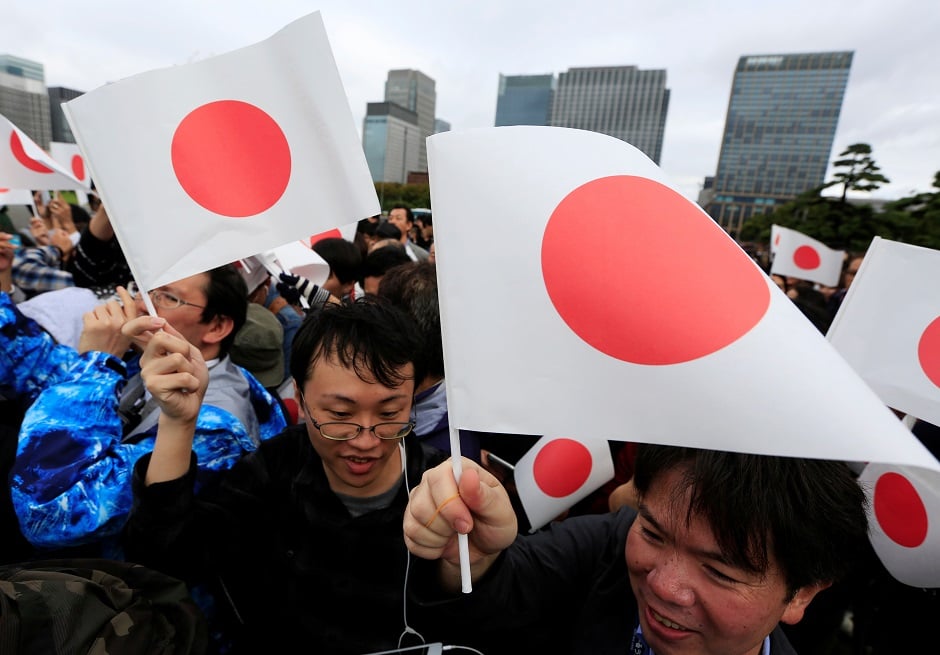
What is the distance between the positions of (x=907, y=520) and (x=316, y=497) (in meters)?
1.68

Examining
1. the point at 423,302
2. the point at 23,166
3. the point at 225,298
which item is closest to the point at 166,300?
the point at 225,298

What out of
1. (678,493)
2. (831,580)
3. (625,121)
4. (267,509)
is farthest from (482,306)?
(625,121)

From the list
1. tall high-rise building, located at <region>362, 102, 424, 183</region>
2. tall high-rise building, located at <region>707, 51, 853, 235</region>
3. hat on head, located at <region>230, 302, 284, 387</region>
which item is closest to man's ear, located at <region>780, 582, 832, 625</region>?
hat on head, located at <region>230, 302, 284, 387</region>

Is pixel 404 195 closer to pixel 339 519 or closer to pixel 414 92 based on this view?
pixel 339 519

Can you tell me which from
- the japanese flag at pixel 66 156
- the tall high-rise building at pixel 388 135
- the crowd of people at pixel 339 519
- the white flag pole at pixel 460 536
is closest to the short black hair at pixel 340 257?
the crowd of people at pixel 339 519

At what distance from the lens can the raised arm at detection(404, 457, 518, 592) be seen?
861 mm

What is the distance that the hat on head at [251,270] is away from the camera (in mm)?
2895

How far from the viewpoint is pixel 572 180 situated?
84 centimetres

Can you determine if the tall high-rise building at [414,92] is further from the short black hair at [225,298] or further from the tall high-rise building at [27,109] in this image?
the short black hair at [225,298]

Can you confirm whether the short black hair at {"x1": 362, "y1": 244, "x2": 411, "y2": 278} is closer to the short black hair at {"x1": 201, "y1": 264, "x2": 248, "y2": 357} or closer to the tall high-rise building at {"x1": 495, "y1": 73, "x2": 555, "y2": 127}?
the short black hair at {"x1": 201, "y1": 264, "x2": 248, "y2": 357}

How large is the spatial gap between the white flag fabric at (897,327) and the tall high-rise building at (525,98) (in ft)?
375

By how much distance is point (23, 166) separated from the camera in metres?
2.90

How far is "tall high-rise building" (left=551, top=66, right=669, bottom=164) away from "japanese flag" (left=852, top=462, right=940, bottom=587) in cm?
10773

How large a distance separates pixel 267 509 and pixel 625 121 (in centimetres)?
11485
